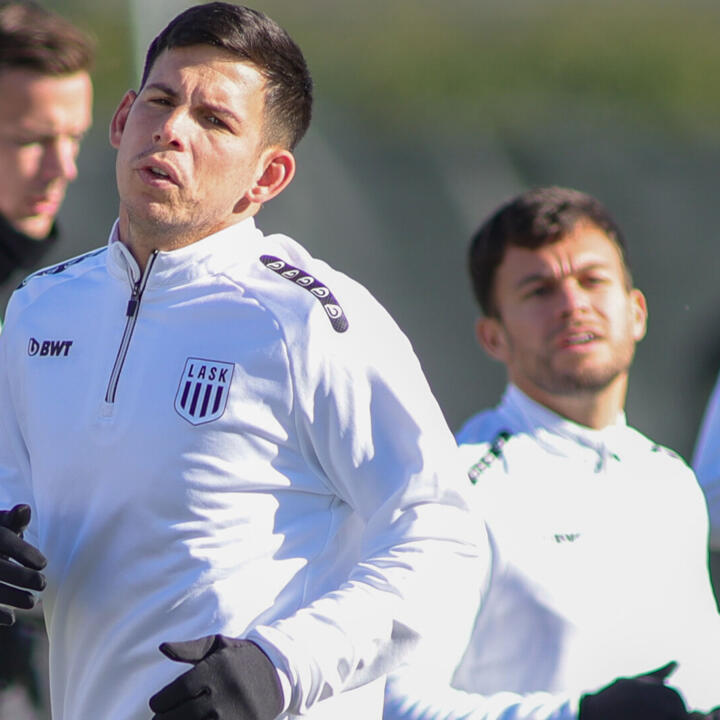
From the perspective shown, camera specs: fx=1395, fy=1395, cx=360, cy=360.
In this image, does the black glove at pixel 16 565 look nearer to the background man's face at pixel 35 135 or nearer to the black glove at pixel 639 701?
the black glove at pixel 639 701

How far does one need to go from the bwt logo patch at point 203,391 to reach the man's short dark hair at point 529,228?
1350 mm

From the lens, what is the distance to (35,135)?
10.3 ft

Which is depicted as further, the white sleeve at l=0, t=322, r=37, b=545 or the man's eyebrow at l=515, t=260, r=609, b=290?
the man's eyebrow at l=515, t=260, r=609, b=290

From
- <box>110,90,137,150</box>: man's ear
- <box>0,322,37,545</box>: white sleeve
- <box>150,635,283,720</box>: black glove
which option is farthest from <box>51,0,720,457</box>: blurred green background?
<box>150,635,283,720</box>: black glove

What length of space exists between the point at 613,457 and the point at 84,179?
173 cm

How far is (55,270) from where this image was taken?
6.98 feet

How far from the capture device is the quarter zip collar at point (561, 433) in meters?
2.88

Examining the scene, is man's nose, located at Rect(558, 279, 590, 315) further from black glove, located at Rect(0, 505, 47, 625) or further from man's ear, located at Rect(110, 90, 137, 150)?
black glove, located at Rect(0, 505, 47, 625)

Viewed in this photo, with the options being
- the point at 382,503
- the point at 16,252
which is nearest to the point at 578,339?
the point at 382,503

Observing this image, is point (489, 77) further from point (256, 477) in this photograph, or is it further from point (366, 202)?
point (256, 477)

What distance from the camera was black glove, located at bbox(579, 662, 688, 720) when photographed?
2258 millimetres

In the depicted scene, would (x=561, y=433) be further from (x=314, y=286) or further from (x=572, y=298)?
(x=314, y=286)

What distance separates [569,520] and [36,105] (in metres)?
1.51

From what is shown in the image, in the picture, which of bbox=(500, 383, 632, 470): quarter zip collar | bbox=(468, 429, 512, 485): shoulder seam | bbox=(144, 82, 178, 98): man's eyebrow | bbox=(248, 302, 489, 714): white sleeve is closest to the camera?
bbox=(248, 302, 489, 714): white sleeve
